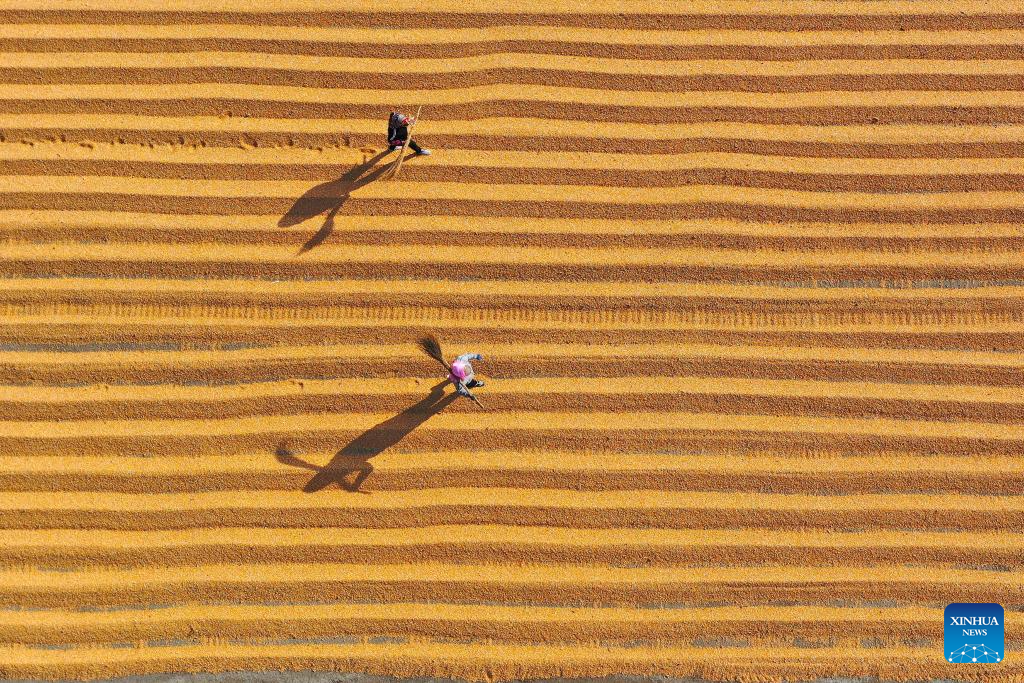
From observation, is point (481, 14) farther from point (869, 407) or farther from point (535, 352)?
point (869, 407)

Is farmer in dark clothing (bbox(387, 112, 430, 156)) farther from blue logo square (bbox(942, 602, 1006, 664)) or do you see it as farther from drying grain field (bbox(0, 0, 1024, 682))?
blue logo square (bbox(942, 602, 1006, 664))

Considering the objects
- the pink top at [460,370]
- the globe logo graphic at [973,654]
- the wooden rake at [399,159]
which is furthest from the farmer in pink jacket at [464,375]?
the globe logo graphic at [973,654]

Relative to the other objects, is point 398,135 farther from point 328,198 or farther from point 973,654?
point 973,654

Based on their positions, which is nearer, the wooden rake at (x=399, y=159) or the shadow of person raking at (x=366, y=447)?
the shadow of person raking at (x=366, y=447)

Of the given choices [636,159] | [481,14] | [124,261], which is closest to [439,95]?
[481,14]

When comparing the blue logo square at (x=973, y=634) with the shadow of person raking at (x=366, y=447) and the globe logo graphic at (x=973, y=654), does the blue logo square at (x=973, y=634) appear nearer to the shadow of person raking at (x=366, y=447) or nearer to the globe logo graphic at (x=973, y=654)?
the globe logo graphic at (x=973, y=654)
